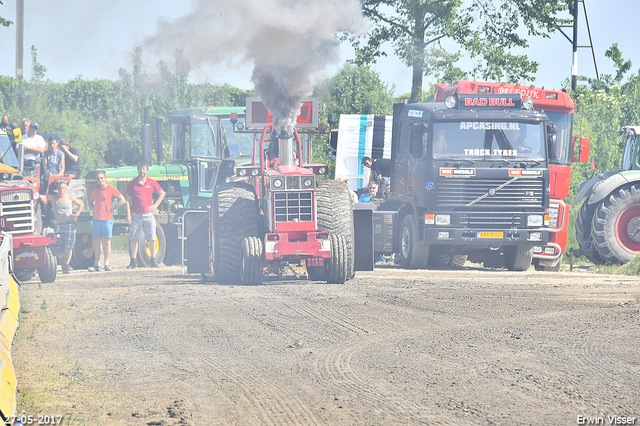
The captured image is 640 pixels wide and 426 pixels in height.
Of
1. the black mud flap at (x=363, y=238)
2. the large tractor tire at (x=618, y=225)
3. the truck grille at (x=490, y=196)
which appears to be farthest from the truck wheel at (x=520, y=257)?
the black mud flap at (x=363, y=238)

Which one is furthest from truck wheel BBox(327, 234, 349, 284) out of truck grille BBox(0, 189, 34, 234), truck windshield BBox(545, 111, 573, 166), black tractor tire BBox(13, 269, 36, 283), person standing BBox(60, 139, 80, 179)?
person standing BBox(60, 139, 80, 179)

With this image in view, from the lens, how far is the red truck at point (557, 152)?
629 inches

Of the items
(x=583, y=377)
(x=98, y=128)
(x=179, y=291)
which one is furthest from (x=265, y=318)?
(x=98, y=128)

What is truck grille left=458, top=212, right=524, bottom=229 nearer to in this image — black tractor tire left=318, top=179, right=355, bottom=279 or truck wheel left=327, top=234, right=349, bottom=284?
black tractor tire left=318, top=179, right=355, bottom=279

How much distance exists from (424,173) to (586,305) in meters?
4.97

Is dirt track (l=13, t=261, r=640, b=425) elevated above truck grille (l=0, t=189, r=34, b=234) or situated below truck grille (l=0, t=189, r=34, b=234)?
below

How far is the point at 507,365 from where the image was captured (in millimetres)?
7137

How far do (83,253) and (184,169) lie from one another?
282 centimetres

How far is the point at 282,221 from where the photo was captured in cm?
1191

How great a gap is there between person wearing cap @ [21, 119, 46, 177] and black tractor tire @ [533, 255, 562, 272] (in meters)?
9.90

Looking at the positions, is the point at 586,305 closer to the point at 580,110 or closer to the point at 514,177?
the point at 514,177

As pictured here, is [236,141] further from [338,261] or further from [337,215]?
[338,261]

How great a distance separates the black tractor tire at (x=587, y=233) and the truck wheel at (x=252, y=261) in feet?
24.8

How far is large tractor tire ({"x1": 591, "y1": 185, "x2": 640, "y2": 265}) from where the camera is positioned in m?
15.6
